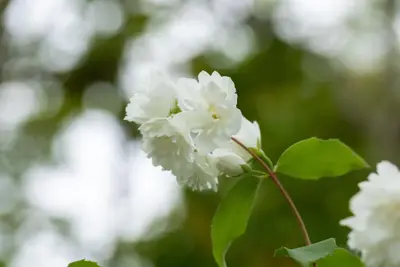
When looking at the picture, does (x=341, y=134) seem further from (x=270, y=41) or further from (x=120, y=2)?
(x=120, y=2)

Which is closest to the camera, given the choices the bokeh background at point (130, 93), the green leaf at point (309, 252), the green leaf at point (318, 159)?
the green leaf at point (309, 252)

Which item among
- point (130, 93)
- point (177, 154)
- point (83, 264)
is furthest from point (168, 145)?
point (130, 93)

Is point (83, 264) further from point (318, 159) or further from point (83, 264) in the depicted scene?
point (318, 159)

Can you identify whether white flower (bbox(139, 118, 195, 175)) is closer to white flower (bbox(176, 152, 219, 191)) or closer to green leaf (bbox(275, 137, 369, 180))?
white flower (bbox(176, 152, 219, 191))

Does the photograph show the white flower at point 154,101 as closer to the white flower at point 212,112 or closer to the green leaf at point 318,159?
the white flower at point 212,112

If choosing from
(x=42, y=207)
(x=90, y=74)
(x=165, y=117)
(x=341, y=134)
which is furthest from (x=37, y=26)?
(x=165, y=117)

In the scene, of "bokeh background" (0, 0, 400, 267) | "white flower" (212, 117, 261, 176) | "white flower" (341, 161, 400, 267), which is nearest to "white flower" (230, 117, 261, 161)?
"white flower" (212, 117, 261, 176)

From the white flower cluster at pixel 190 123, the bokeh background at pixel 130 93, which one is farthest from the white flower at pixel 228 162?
the bokeh background at pixel 130 93
